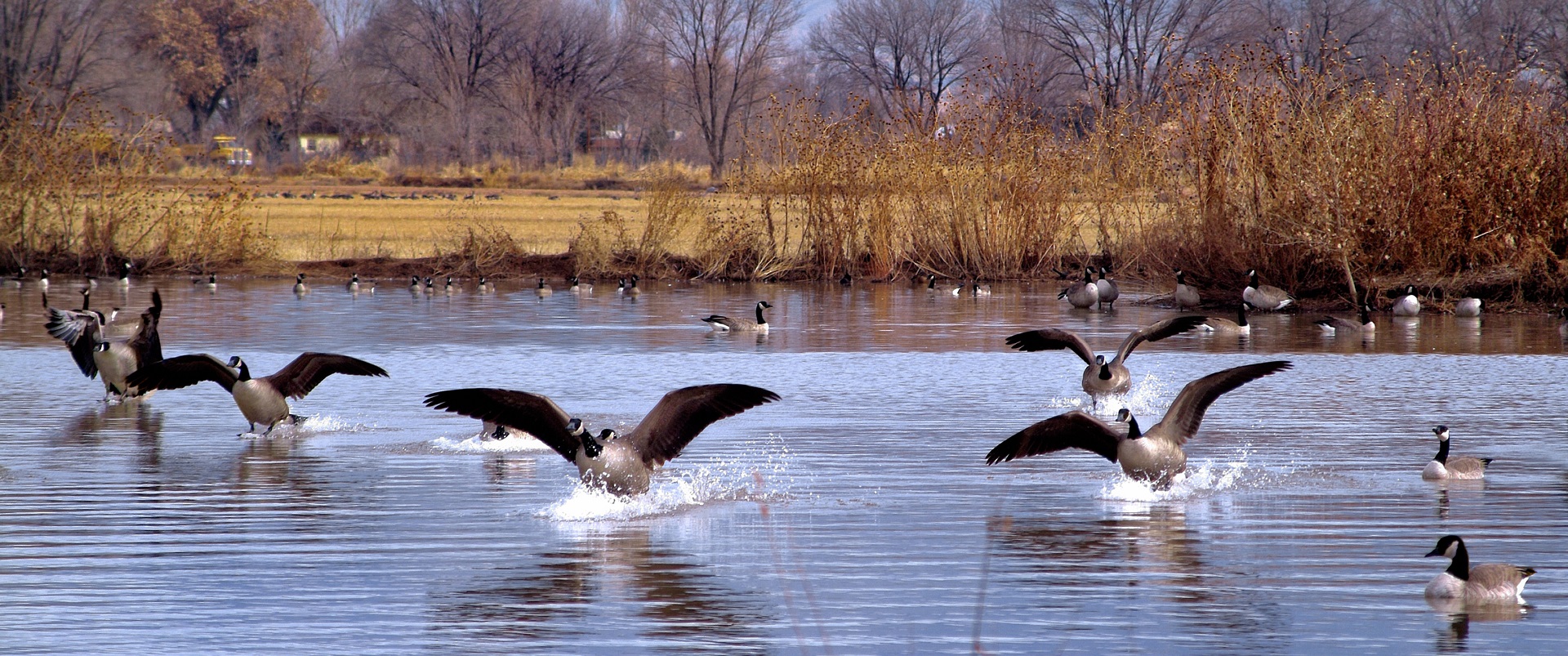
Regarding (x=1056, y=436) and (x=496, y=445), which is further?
(x=496, y=445)

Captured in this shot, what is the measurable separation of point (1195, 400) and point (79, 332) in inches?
329

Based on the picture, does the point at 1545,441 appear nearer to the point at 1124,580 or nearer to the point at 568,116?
the point at 1124,580

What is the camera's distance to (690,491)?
8641 mm

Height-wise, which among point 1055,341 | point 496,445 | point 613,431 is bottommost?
point 496,445

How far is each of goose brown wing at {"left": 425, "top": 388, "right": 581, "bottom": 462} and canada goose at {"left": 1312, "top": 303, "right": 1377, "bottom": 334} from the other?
12.2m

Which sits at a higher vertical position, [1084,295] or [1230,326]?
[1084,295]

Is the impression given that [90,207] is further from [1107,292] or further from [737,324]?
[1107,292]

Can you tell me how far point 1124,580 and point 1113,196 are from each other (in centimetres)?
1981

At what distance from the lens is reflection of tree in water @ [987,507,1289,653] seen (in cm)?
596

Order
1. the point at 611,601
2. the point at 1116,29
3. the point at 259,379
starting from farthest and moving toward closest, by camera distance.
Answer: the point at 1116,29
the point at 259,379
the point at 611,601

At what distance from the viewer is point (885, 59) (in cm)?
8794

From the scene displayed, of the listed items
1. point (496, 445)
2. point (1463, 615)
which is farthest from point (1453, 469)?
point (496, 445)

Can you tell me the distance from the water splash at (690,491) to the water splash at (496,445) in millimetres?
1267

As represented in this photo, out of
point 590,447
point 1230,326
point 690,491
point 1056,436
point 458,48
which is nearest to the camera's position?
point 590,447
